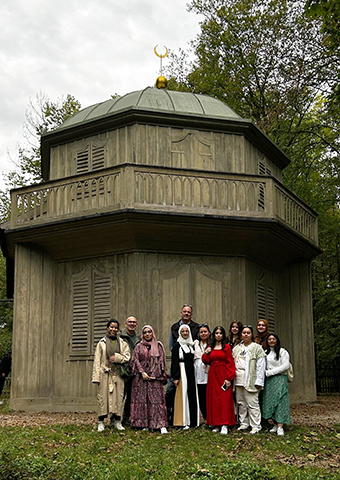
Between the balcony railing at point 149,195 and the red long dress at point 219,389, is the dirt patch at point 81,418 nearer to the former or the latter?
the red long dress at point 219,389

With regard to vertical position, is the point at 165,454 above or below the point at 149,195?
below

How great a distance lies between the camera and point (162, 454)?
8.41 meters

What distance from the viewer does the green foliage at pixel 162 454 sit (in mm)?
7246

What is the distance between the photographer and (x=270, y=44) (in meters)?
27.6

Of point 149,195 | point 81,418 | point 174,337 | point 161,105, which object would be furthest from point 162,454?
point 161,105

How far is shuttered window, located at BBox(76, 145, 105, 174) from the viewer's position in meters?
16.7

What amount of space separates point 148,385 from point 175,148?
7.59 m

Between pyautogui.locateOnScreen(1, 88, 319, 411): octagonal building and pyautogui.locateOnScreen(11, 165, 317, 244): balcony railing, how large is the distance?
0.09 feet

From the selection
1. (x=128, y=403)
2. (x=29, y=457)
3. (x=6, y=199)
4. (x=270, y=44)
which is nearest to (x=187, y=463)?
(x=29, y=457)

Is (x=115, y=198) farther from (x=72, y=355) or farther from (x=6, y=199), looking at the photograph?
(x=6, y=199)

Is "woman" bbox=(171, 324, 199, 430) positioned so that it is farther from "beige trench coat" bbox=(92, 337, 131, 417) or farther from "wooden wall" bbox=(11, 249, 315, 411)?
"wooden wall" bbox=(11, 249, 315, 411)

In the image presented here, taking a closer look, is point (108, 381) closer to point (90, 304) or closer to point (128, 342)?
point (128, 342)

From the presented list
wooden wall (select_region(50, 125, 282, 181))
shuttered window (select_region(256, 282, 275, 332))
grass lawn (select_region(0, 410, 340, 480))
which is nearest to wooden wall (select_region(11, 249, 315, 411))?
shuttered window (select_region(256, 282, 275, 332))

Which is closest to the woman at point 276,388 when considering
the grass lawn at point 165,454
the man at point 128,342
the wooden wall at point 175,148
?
the grass lawn at point 165,454
